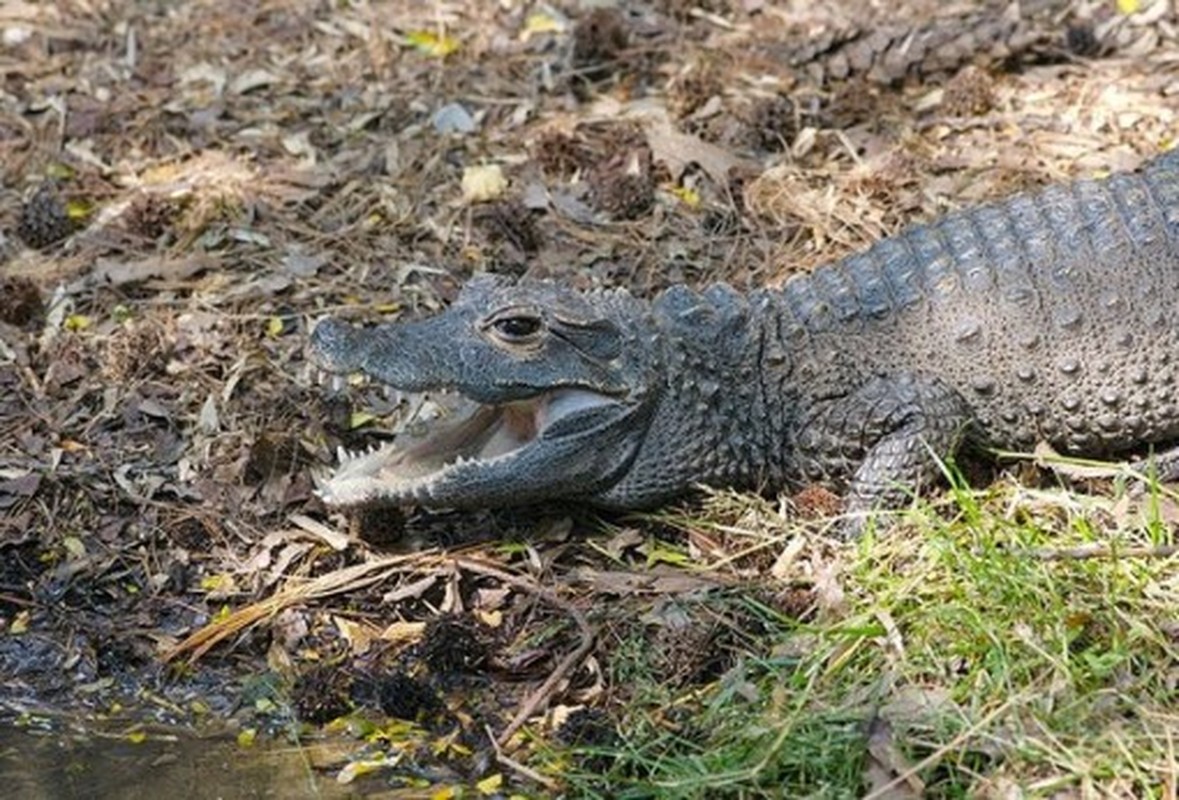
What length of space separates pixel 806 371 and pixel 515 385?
0.90 m

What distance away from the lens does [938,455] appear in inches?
222

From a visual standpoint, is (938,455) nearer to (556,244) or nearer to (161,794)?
(556,244)

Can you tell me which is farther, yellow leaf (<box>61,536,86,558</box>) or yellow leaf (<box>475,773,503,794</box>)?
yellow leaf (<box>61,536,86,558</box>)

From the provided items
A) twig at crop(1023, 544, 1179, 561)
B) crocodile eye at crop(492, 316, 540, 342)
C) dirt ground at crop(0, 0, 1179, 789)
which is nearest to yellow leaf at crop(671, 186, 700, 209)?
dirt ground at crop(0, 0, 1179, 789)

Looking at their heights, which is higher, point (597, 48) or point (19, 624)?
point (597, 48)

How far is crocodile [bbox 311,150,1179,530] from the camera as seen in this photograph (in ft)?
18.5

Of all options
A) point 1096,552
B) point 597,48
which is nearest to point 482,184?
point 597,48

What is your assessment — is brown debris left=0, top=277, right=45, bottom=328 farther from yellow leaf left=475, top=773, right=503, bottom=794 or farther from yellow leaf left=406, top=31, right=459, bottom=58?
yellow leaf left=475, top=773, right=503, bottom=794

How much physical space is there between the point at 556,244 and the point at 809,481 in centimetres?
161

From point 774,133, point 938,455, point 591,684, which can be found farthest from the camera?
point 774,133

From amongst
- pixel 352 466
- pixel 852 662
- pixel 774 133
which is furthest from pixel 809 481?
pixel 774 133

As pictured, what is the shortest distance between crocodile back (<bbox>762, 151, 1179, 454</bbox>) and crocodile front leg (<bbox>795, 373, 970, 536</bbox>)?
71 millimetres

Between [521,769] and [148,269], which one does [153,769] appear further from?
[148,269]

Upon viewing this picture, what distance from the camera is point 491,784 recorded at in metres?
4.95
